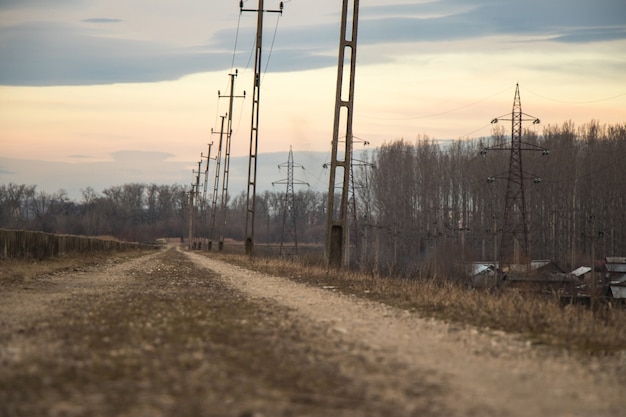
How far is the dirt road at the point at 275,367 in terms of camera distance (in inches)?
191

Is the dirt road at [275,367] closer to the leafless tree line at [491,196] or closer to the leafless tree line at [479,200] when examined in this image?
the leafless tree line at [479,200]

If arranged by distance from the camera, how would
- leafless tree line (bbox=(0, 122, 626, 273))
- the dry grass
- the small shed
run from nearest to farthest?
the dry grass
the small shed
leafless tree line (bbox=(0, 122, 626, 273))

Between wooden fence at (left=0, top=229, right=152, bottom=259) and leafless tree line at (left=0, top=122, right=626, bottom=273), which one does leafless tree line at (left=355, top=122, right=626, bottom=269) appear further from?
wooden fence at (left=0, top=229, right=152, bottom=259)

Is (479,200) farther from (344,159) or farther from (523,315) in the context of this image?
(523,315)

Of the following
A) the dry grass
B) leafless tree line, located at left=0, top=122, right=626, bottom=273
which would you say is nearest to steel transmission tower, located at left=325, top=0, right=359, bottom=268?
the dry grass

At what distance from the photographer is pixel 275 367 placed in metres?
6.15

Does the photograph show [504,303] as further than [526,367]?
Yes

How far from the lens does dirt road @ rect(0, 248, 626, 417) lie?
4.86m

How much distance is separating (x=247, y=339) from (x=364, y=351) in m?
1.23

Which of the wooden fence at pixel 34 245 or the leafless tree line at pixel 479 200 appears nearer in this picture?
the wooden fence at pixel 34 245

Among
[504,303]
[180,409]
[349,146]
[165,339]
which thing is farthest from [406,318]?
[349,146]

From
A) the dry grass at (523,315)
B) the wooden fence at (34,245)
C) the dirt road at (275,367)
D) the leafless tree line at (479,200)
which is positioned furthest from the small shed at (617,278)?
the dirt road at (275,367)

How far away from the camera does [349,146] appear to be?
24141 millimetres

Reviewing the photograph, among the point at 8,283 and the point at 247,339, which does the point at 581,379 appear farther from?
the point at 8,283
